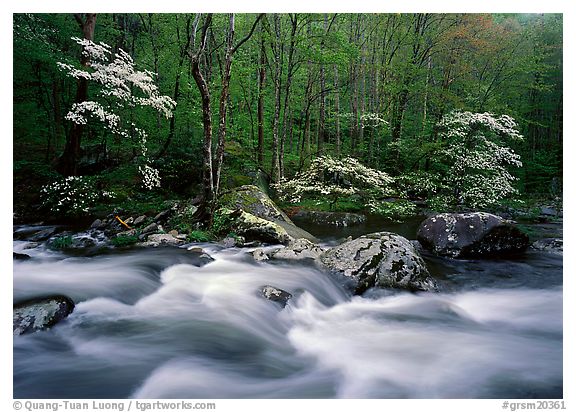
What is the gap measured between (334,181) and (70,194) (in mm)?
7348

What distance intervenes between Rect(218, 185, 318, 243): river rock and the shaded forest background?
97.4 inches

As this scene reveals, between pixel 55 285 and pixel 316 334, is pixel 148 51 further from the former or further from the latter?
pixel 316 334

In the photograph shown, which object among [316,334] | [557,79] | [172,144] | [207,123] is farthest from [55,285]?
[557,79]

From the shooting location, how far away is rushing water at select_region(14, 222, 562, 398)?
2.69 metres

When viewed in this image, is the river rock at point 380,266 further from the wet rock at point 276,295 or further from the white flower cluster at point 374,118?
the white flower cluster at point 374,118

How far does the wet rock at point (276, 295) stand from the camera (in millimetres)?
3938

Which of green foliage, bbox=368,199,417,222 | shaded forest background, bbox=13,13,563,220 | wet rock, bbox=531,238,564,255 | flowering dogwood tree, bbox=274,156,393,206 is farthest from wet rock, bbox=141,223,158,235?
wet rock, bbox=531,238,564,255

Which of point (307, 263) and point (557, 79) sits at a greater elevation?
point (557, 79)

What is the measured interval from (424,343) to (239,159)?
9341mm
